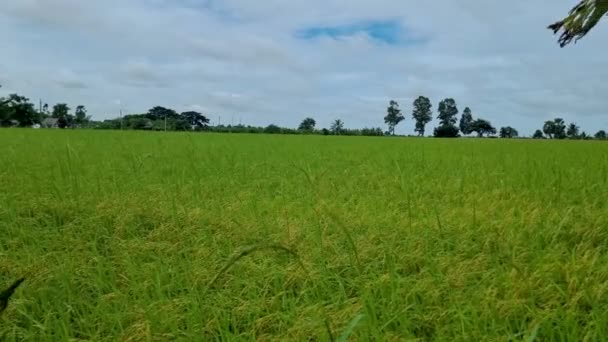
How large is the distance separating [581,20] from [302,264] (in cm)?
949

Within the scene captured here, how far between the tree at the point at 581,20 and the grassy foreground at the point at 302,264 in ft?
18.3

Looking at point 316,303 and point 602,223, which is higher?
point 602,223

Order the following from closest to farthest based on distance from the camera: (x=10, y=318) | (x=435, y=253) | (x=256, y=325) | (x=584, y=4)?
(x=256, y=325) < (x=10, y=318) < (x=435, y=253) < (x=584, y=4)

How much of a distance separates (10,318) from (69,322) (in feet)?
0.97

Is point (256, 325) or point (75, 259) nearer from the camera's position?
point (256, 325)

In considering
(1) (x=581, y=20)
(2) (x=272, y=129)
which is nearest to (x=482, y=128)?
(2) (x=272, y=129)

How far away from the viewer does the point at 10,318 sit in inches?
78.4

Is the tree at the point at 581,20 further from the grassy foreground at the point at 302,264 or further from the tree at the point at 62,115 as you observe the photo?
the tree at the point at 62,115

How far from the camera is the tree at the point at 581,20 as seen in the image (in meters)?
8.09

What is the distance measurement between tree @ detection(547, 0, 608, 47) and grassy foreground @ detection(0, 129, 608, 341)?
5566 millimetres

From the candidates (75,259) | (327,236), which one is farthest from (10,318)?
(327,236)

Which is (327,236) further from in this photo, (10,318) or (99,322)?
(10,318)

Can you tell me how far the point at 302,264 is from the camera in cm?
157

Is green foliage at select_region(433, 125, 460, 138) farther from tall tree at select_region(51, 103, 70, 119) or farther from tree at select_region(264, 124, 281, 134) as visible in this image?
tall tree at select_region(51, 103, 70, 119)
